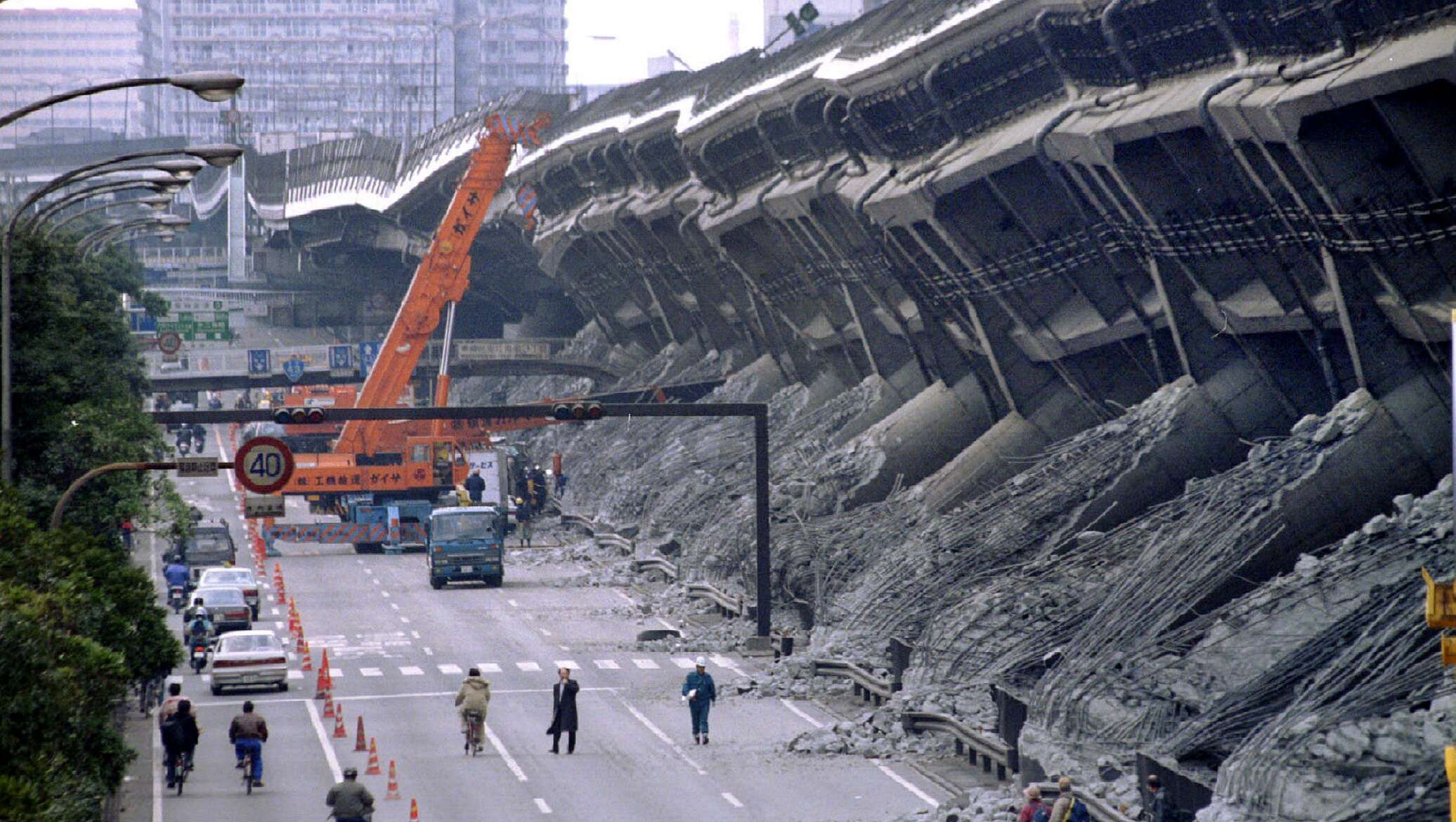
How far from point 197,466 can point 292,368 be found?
206ft

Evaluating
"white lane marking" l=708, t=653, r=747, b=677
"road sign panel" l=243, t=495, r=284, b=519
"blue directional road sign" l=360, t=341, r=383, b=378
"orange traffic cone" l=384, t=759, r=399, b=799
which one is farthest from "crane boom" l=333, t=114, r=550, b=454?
"orange traffic cone" l=384, t=759, r=399, b=799

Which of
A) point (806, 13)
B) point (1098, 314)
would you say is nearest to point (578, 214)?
point (806, 13)

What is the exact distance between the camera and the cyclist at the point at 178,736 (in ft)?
105

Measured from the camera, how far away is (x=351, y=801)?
25938 millimetres

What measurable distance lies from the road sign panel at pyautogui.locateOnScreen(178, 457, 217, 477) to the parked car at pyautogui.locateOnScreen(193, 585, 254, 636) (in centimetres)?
1969

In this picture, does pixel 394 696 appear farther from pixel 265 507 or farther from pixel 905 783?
pixel 905 783

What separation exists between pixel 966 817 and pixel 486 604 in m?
31.0

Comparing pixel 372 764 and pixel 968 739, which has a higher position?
pixel 968 739

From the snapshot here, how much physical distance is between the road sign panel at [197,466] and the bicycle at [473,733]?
22.1 feet

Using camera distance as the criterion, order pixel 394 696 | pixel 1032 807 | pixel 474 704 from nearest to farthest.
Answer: pixel 1032 807
pixel 474 704
pixel 394 696

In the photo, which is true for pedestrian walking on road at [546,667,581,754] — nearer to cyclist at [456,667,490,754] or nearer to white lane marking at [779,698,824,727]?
cyclist at [456,667,490,754]

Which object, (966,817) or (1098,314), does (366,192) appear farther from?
(966,817)

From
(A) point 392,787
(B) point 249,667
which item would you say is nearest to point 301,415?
(B) point 249,667

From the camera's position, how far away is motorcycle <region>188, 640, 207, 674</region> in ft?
151
